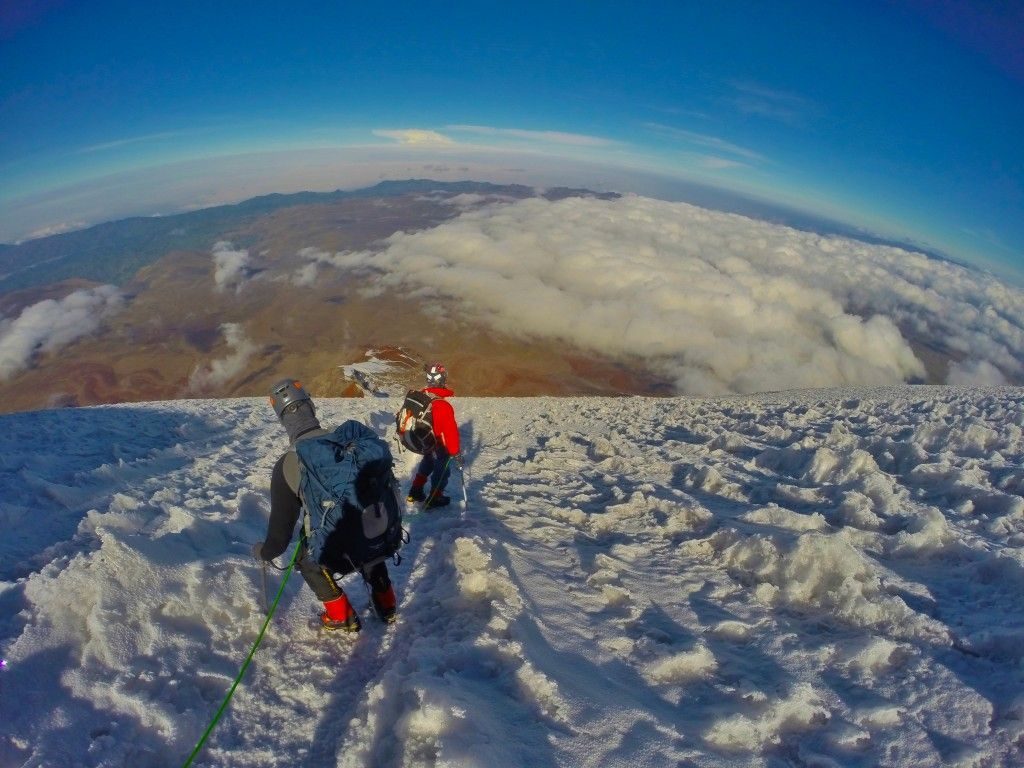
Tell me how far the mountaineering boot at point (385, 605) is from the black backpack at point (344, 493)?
72cm

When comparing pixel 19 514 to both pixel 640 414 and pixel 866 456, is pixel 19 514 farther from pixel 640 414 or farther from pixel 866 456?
pixel 640 414

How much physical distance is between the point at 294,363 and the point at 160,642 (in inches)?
7590

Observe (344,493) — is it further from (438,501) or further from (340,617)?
(438,501)

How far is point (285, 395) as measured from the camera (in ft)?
13.1

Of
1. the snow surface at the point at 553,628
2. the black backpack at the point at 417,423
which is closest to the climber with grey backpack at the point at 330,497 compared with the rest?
the snow surface at the point at 553,628

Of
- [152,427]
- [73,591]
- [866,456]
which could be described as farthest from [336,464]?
[152,427]

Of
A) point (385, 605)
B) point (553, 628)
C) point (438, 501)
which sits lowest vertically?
point (438, 501)

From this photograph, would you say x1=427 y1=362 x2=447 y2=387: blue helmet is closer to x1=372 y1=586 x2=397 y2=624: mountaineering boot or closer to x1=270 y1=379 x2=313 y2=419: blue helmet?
x1=270 y1=379 x2=313 y2=419: blue helmet

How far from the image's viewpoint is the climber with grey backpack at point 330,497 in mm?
3551

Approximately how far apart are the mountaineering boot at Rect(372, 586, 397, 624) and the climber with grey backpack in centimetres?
37

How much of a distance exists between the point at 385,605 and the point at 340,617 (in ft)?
1.29

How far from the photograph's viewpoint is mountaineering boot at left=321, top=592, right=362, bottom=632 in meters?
4.25

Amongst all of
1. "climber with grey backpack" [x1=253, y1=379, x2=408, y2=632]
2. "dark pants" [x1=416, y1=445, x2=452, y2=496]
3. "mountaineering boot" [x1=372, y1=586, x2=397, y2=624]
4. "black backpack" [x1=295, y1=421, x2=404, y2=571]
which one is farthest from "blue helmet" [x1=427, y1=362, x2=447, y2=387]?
"black backpack" [x1=295, y1=421, x2=404, y2=571]

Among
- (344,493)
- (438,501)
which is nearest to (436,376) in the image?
(438,501)
